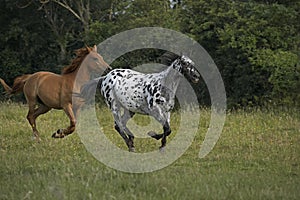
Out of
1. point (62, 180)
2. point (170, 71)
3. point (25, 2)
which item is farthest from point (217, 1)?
point (62, 180)

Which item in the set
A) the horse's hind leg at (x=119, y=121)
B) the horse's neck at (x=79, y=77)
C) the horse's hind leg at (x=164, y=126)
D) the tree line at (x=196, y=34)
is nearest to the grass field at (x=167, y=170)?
the horse's hind leg at (x=119, y=121)

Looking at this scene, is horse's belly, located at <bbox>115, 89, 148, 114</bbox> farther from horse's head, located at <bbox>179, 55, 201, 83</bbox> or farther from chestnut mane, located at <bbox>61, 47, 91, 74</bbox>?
chestnut mane, located at <bbox>61, 47, 91, 74</bbox>

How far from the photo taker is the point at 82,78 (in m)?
11.3

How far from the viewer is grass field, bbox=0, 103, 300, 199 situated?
6121 millimetres

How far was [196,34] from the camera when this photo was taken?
2566 centimetres

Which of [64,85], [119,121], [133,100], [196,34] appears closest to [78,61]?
[64,85]

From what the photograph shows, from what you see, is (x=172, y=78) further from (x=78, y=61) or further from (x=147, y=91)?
(x=78, y=61)

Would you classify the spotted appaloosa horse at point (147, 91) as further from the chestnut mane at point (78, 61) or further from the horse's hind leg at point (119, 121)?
the chestnut mane at point (78, 61)

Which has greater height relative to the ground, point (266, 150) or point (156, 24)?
point (266, 150)

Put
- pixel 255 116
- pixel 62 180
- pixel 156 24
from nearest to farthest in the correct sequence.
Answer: pixel 62 180
pixel 255 116
pixel 156 24

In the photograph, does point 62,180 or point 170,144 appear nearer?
point 62,180

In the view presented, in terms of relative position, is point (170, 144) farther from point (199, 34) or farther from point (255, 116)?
point (199, 34)

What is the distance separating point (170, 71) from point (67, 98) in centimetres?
238

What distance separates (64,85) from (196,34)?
50.3 ft
